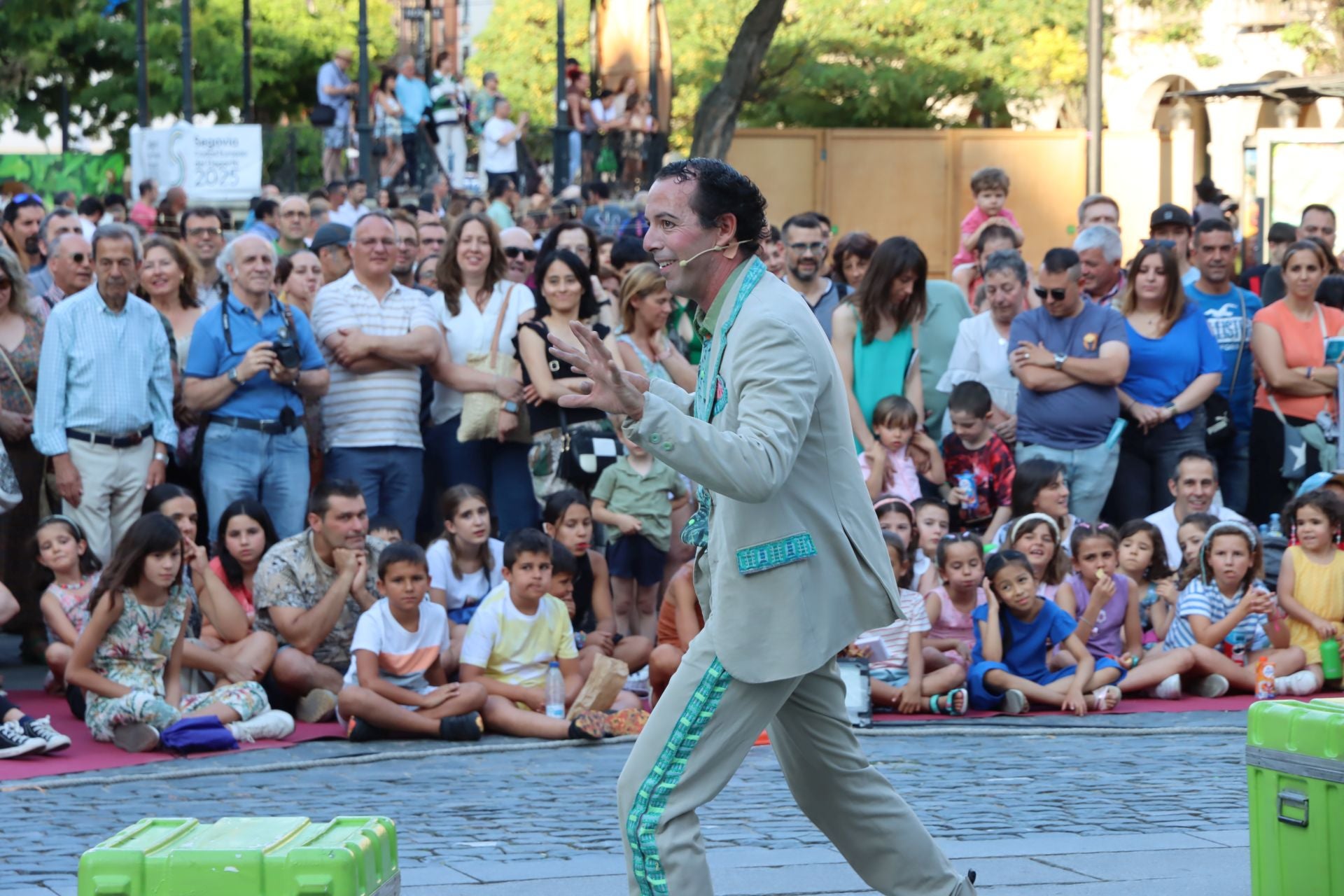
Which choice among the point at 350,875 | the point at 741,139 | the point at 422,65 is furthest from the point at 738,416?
the point at 422,65

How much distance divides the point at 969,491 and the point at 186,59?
54.4 ft

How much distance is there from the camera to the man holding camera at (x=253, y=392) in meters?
9.17

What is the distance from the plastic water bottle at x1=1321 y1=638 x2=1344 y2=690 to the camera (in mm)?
9312

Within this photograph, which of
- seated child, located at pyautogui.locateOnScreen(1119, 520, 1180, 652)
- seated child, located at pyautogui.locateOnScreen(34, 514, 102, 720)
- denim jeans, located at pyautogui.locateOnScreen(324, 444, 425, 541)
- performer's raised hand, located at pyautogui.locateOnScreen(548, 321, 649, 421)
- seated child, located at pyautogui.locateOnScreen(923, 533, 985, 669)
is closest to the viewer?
performer's raised hand, located at pyautogui.locateOnScreen(548, 321, 649, 421)

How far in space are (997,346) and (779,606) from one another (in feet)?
21.4

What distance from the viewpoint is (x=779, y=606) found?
4.22 meters

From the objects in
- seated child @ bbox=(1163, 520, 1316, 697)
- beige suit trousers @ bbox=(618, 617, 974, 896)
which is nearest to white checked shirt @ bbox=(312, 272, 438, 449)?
seated child @ bbox=(1163, 520, 1316, 697)

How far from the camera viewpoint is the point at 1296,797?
471 centimetres

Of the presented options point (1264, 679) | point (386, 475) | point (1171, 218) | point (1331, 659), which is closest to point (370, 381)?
point (386, 475)

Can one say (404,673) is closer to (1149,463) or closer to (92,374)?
(92,374)

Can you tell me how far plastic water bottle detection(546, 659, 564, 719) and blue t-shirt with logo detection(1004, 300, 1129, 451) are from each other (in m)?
3.11

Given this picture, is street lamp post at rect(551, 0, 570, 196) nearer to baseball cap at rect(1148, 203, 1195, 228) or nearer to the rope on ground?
baseball cap at rect(1148, 203, 1195, 228)

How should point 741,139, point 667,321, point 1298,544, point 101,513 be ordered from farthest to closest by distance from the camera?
point 741,139 → point 667,321 → point 1298,544 → point 101,513

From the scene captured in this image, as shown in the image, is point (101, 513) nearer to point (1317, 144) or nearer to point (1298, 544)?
point (1298, 544)
